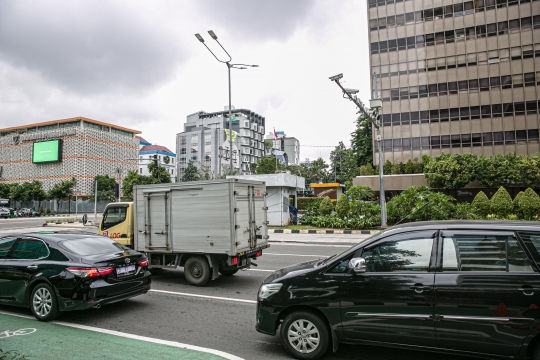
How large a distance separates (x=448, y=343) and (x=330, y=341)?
1.28 metres

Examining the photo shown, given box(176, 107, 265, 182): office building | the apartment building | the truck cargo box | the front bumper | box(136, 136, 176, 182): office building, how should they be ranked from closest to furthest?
1. the front bumper
2. the truck cargo box
3. the apartment building
4. box(176, 107, 265, 182): office building
5. box(136, 136, 176, 182): office building

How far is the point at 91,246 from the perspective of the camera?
6.42m

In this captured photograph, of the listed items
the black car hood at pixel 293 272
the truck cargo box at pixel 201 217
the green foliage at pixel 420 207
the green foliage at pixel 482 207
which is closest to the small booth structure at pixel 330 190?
the green foliage at pixel 420 207

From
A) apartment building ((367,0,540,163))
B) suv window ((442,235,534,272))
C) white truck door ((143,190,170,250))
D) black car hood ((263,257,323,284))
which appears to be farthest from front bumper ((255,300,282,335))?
apartment building ((367,0,540,163))

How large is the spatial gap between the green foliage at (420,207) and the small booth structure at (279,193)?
619 centimetres

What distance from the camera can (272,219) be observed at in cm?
2361

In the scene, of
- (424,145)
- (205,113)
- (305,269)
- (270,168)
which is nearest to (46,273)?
(305,269)

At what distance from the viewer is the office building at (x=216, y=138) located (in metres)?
96.6

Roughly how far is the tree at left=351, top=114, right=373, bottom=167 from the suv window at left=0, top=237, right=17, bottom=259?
48185mm

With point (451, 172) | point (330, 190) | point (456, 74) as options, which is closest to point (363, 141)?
point (330, 190)

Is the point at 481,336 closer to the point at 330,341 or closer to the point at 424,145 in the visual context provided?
the point at 330,341

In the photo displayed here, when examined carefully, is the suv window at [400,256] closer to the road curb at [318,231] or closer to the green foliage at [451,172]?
the road curb at [318,231]

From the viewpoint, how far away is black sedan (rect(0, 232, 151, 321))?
5.66 meters

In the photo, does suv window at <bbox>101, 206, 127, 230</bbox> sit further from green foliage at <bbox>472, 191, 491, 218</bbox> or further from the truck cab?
green foliage at <bbox>472, 191, 491, 218</bbox>
